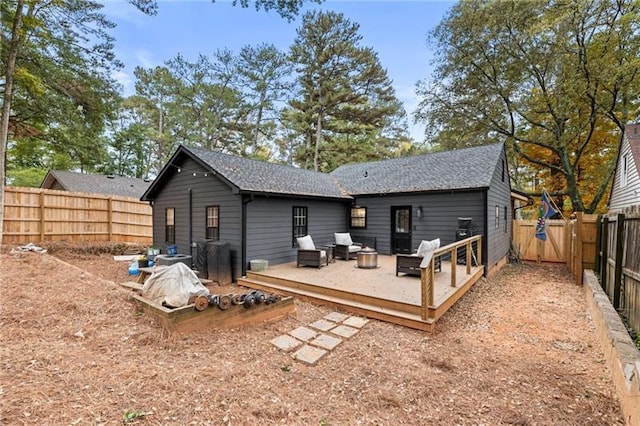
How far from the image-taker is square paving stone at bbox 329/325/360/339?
4361 mm

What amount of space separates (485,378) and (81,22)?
14.3 meters

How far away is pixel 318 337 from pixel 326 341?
0.57 ft

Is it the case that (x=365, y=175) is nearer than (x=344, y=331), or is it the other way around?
(x=344, y=331)

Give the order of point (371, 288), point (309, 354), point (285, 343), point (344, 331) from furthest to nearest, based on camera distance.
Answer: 1. point (371, 288)
2. point (344, 331)
3. point (285, 343)
4. point (309, 354)

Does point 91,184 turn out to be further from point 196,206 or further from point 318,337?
point 318,337

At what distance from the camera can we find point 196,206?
8.95 m

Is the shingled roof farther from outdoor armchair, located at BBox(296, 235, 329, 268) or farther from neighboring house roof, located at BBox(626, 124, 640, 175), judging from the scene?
neighboring house roof, located at BBox(626, 124, 640, 175)

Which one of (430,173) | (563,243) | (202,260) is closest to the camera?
(202,260)

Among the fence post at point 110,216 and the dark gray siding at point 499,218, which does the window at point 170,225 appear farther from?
the dark gray siding at point 499,218

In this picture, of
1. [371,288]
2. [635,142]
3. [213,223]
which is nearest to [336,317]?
[371,288]

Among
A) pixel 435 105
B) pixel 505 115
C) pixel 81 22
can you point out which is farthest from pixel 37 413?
pixel 505 115

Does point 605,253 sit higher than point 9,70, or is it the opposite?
point 9,70

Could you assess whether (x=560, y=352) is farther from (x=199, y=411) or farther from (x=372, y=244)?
(x=372, y=244)

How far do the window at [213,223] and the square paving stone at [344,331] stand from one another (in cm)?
508
